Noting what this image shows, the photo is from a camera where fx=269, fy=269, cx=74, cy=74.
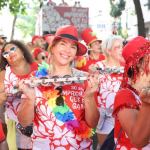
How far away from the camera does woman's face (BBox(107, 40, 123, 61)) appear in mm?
4418

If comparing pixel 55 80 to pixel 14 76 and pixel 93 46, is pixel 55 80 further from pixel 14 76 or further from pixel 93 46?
pixel 93 46

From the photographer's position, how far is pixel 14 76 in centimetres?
388

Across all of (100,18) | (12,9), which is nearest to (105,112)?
(12,9)

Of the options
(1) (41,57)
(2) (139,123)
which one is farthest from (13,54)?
(1) (41,57)

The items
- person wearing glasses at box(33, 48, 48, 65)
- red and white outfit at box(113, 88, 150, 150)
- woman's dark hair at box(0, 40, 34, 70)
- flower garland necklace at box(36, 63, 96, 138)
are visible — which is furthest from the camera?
person wearing glasses at box(33, 48, 48, 65)

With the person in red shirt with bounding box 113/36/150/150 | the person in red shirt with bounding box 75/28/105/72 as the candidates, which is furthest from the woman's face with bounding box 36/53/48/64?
the person in red shirt with bounding box 113/36/150/150

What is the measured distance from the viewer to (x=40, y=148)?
8.94ft

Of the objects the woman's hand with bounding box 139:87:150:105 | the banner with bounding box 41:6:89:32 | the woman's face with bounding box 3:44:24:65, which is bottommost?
the woman's hand with bounding box 139:87:150:105

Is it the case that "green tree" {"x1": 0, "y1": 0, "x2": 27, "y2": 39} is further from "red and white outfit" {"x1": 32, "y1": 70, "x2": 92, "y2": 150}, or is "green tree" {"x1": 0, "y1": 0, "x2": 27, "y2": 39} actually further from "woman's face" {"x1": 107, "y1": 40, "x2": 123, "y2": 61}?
"red and white outfit" {"x1": 32, "y1": 70, "x2": 92, "y2": 150}

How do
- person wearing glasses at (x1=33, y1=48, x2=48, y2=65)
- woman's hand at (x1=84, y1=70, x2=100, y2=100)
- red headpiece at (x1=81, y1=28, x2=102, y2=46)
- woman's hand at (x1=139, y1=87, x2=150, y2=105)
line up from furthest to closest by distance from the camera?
person wearing glasses at (x1=33, y1=48, x2=48, y2=65), red headpiece at (x1=81, y1=28, x2=102, y2=46), woman's hand at (x1=84, y1=70, x2=100, y2=100), woman's hand at (x1=139, y1=87, x2=150, y2=105)

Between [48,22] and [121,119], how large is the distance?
10638mm

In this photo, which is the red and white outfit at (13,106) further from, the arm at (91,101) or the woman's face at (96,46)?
the woman's face at (96,46)

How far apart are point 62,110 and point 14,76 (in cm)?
149

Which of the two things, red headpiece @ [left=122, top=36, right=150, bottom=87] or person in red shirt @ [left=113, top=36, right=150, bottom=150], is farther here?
red headpiece @ [left=122, top=36, right=150, bottom=87]
